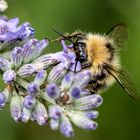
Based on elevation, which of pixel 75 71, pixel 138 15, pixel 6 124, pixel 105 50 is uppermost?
pixel 138 15

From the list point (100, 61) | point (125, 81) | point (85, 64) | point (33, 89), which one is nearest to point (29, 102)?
point (33, 89)

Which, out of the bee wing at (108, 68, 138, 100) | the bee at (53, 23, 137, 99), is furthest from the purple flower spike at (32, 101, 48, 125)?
the bee wing at (108, 68, 138, 100)

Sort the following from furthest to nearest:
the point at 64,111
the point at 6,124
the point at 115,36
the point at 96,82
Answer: the point at 6,124, the point at 115,36, the point at 96,82, the point at 64,111

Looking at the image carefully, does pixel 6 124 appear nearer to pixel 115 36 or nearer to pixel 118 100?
pixel 118 100

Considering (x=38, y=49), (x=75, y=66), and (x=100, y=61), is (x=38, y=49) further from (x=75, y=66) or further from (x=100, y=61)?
(x=100, y=61)

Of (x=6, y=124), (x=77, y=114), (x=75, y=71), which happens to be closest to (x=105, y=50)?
(x=75, y=71)

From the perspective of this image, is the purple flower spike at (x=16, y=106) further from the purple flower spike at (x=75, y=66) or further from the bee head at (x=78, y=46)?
the bee head at (x=78, y=46)

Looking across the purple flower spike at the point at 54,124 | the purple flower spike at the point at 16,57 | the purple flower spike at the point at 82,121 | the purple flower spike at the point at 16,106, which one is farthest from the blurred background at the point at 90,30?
the purple flower spike at the point at 54,124
